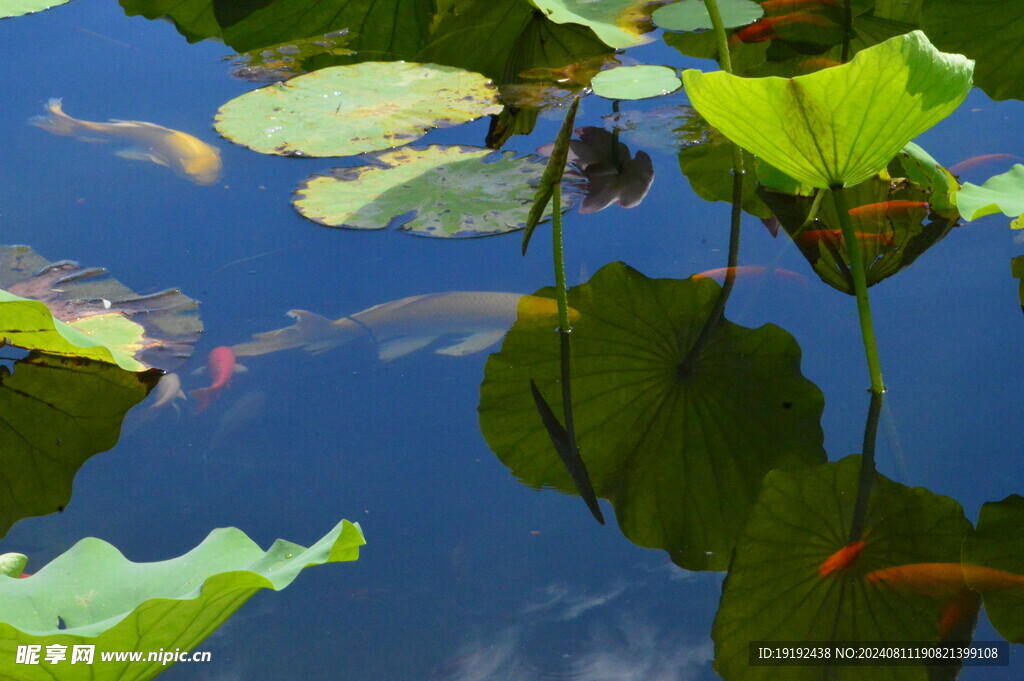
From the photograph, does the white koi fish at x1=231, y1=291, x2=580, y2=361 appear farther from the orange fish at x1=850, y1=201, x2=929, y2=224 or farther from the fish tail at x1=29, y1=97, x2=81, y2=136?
the fish tail at x1=29, y1=97, x2=81, y2=136

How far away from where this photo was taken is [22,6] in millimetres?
2510

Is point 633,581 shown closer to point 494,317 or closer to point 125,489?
point 494,317

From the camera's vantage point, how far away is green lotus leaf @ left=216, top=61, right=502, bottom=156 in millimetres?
1896

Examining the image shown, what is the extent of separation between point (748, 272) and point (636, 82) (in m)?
0.77

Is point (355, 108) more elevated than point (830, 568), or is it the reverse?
point (355, 108)

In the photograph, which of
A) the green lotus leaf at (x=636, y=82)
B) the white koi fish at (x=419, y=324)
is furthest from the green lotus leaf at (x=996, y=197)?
the green lotus leaf at (x=636, y=82)

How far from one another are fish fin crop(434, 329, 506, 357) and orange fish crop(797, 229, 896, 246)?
59 centimetres

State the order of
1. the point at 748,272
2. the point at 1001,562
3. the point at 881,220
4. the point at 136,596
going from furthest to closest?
the point at 881,220
the point at 748,272
the point at 1001,562
the point at 136,596

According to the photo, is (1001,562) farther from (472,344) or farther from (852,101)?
(472,344)

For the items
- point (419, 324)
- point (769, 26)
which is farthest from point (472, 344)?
point (769, 26)

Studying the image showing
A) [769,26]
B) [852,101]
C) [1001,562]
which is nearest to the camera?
[1001,562]

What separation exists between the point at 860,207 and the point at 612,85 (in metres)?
0.69

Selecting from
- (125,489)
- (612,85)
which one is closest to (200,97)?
(612,85)

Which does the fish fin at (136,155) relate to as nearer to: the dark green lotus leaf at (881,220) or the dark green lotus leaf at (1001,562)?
the dark green lotus leaf at (881,220)
